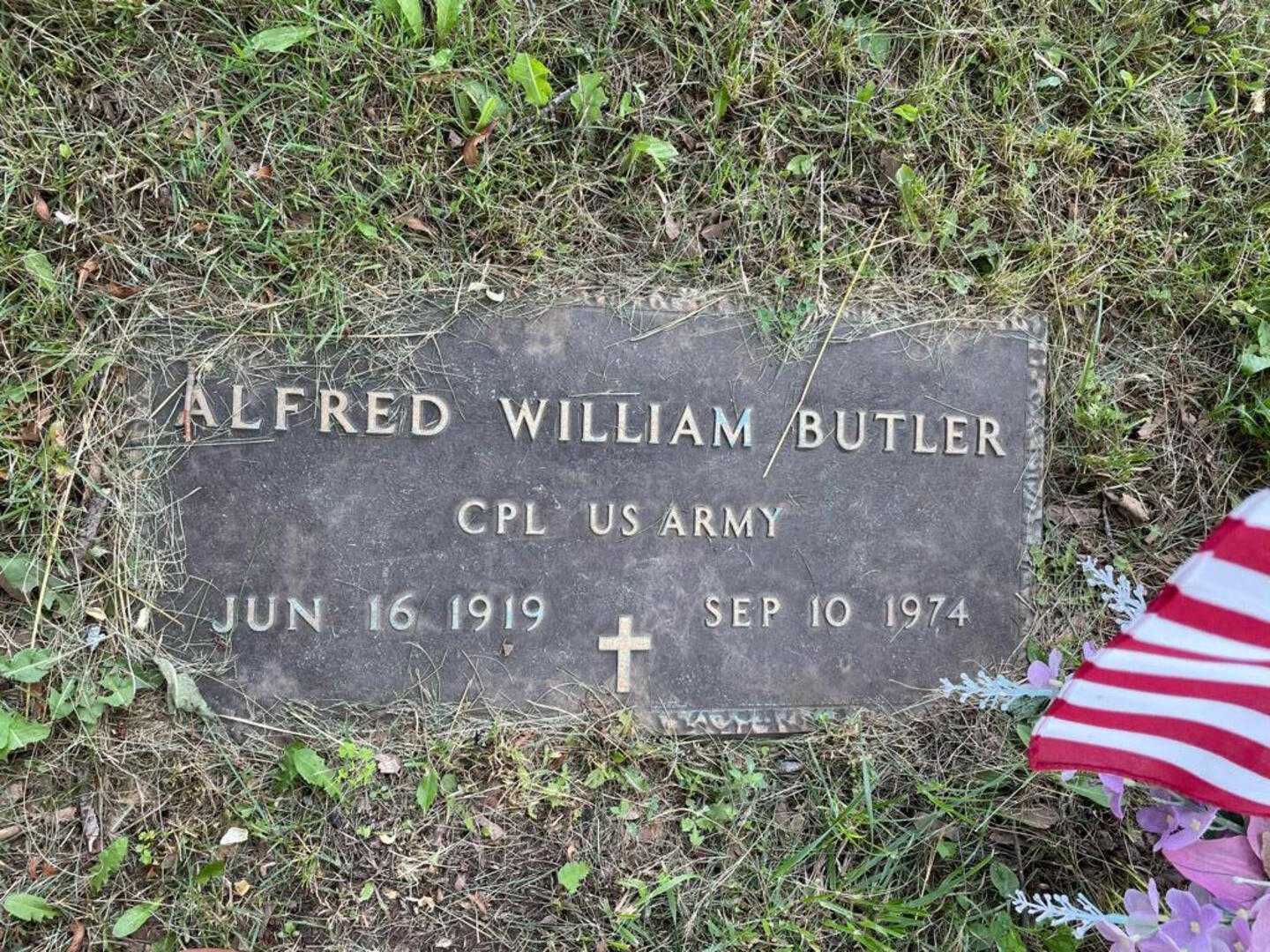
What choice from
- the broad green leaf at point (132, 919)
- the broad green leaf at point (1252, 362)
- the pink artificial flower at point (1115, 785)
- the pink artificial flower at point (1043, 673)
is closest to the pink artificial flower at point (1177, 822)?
the pink artificial flower at point (1115, 785)

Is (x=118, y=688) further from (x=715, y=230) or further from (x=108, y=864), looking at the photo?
(x=715, y=230)

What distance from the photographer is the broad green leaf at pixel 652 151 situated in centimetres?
216

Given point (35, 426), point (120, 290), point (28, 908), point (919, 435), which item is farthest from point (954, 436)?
point (28, 908)

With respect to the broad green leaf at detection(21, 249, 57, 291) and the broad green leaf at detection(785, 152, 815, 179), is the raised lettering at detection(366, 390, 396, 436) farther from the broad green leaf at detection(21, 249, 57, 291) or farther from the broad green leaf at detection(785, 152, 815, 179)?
the broad green leaf at detection(785, 152, 815, 179)

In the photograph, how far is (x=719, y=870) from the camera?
218 cm

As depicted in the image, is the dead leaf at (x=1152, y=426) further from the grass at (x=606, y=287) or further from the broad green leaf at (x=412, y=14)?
the broad green leaf at (x=412, y=14)

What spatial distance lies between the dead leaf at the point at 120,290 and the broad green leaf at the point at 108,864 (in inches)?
49.5

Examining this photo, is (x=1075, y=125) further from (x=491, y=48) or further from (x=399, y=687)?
(x=399, y=687)

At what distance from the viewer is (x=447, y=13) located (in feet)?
6.86

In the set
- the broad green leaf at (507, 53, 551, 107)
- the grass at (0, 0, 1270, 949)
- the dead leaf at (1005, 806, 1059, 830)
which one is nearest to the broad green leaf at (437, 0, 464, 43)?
the grass at (0, 0, 1270, 949)

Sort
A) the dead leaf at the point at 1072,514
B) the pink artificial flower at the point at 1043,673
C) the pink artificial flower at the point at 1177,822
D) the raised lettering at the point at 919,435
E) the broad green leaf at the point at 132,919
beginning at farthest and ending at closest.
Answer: the dead leaf at the point at 1072,514 < the raised lettering at the point at 919,435 < the broad green leaf at the point at 132,919 < the pink artificial flower at the point at 1043,673 < the pink artificial flower at the point at 1177,822

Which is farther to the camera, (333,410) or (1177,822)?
(333,410)

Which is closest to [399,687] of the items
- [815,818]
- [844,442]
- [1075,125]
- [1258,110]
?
[815,818]

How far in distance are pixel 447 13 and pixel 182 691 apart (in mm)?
1728
